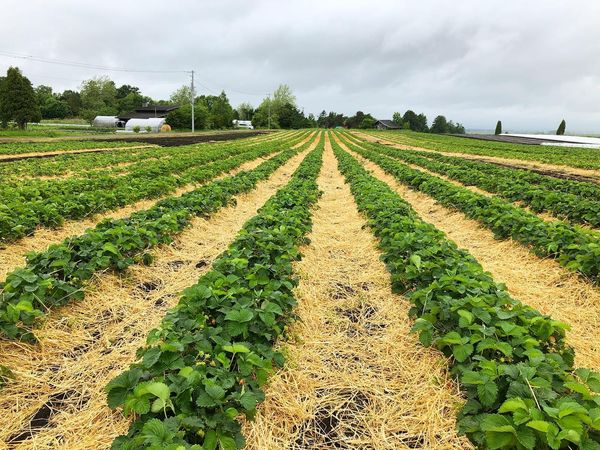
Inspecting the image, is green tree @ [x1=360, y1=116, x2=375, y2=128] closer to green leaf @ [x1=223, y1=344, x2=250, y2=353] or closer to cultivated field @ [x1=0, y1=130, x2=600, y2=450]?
cultivated field @ [x1=0, y1=130, x2=600, y2=450]

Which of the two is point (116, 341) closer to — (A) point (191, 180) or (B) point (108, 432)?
(B) point (108, 432)

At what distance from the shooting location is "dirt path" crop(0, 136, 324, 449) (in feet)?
8.90

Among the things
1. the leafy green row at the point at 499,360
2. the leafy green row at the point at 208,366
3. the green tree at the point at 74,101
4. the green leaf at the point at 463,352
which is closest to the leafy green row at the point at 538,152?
the leafy green row at the point at 499,360

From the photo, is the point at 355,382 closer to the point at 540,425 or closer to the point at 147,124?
the point at 540,425

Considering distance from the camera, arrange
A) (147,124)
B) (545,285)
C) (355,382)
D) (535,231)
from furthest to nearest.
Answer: (147,124) → (535,231) → (545,285) → (355,382)

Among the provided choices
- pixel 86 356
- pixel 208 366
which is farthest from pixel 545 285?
pixel 86 356

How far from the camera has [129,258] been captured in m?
5.32

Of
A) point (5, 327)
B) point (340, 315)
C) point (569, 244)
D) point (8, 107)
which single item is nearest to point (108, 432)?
point (5, 327)

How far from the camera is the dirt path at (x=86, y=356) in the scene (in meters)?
2.71

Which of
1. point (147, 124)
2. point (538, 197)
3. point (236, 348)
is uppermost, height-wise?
point (147, 124)

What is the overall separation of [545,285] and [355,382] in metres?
3.84

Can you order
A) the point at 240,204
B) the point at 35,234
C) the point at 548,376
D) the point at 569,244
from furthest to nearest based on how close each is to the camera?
the point at 240,204, the point at 35,234, the point at 569,244, the point at 548,376

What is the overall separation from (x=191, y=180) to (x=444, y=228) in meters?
8.68

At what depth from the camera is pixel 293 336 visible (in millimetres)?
3986
